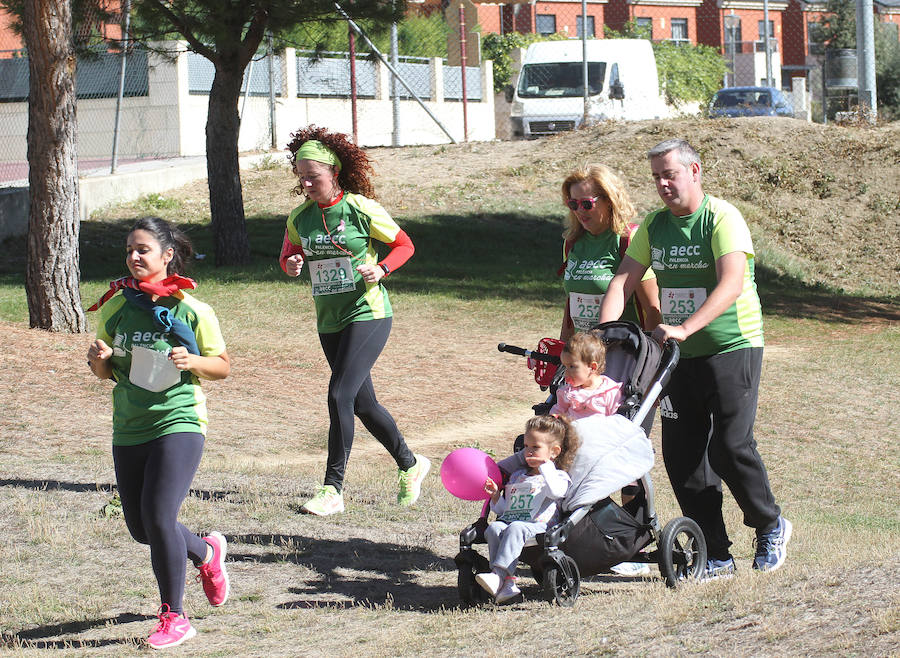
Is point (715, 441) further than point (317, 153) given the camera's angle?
No

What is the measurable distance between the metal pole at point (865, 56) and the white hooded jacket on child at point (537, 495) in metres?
19.4

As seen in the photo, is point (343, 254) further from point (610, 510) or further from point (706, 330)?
point (610, 510)

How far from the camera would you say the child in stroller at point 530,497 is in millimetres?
4762

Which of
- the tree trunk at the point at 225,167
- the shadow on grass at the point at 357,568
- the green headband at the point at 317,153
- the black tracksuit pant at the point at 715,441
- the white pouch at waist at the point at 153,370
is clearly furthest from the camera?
the tree trunk at the point at 225,167

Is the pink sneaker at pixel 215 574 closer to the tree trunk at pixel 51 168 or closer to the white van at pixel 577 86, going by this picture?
the tree trunk at pixel 51 168

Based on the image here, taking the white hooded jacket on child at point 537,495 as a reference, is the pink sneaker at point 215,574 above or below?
below

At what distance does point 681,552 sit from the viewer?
528cm

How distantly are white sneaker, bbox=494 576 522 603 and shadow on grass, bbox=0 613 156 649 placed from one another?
1.44 m

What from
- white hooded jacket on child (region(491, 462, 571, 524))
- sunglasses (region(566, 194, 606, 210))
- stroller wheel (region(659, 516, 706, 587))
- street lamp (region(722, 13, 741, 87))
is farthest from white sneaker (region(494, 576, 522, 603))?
street lamp (region(722, 13, 741, 87))

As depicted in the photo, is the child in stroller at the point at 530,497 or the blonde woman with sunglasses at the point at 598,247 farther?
the blonde woman with sunglasses at the point at 598,247

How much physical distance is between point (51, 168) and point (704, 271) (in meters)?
8.95

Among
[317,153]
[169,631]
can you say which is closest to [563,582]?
[169,631]

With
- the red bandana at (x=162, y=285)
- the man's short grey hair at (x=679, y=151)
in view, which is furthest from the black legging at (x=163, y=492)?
the man's short grey hair at (x=679, y=151)

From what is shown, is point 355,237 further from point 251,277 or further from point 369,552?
point 251,277
